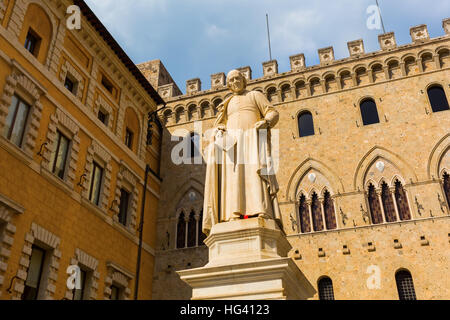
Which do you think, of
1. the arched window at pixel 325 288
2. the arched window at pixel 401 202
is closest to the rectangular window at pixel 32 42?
the arched window at pixel 325 288

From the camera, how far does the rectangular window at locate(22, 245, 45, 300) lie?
440 inches

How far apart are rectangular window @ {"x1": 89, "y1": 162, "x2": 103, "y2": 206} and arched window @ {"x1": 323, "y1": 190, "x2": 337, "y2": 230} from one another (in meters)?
8.59

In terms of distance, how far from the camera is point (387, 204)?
53.2 ft

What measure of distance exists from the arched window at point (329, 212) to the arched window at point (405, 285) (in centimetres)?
282

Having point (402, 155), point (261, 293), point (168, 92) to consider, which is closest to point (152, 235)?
point (168, 92)

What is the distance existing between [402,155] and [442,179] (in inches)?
65.4

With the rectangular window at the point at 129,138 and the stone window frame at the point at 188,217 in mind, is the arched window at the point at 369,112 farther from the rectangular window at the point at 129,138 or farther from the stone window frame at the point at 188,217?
the rectangular window at the point at 129,138

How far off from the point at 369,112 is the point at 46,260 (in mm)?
13748

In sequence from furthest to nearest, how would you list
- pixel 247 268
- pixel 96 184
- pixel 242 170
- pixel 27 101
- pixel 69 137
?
1. pixel 96 184
2. pixel 69 137
3. pixel 27 101
4. pixel 242 170
5. pixel 247 268

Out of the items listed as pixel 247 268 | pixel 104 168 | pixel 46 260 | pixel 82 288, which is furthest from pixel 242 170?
pixel 104 168

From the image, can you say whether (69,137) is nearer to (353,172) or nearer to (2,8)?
(2,8)

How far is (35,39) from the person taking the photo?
43.9ft

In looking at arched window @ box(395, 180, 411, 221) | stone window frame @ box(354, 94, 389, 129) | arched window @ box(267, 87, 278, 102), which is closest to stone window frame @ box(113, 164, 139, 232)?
arched window @ box(267, 87, 278, 102)

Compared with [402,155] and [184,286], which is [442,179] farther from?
[184,286]
